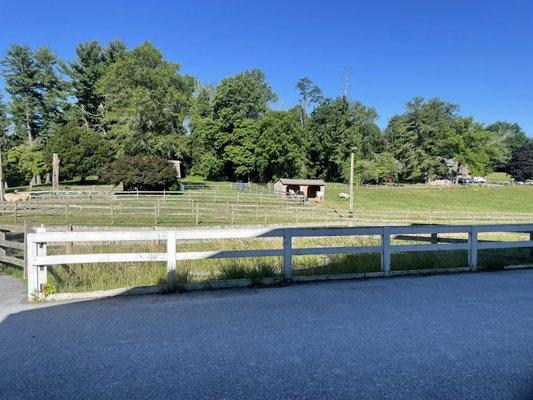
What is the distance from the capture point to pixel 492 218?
1666 inches

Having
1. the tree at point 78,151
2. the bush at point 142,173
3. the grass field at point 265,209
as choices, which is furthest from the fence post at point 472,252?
the tree at point 78,151

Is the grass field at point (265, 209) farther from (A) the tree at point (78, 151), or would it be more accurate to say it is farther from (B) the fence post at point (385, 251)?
(B) the fence post at point (385, 251)

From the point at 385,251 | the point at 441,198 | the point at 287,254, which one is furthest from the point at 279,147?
the point at 287,254

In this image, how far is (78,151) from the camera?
62.8 m

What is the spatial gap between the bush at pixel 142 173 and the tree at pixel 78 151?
52.7 feet

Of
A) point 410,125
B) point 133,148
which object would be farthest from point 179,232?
point 410,125

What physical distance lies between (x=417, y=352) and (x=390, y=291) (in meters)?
2.94

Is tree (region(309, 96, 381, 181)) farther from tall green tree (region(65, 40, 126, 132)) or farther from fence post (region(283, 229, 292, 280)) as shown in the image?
fence post (region(283, 229, 292, 280))

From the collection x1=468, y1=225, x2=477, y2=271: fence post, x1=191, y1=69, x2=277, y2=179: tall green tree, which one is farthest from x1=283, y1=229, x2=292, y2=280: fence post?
x1=191, y1=69, x2=277, y2=179: tall green tree

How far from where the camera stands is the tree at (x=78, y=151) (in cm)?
6269

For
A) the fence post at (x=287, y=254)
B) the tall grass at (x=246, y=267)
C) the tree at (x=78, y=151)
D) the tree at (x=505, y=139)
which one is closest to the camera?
the tall grass at (x=246, y=267)

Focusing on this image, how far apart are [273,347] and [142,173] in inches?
1784

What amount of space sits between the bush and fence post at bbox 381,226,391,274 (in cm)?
4158

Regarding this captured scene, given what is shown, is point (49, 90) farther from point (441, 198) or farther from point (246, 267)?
point (246, 267)
